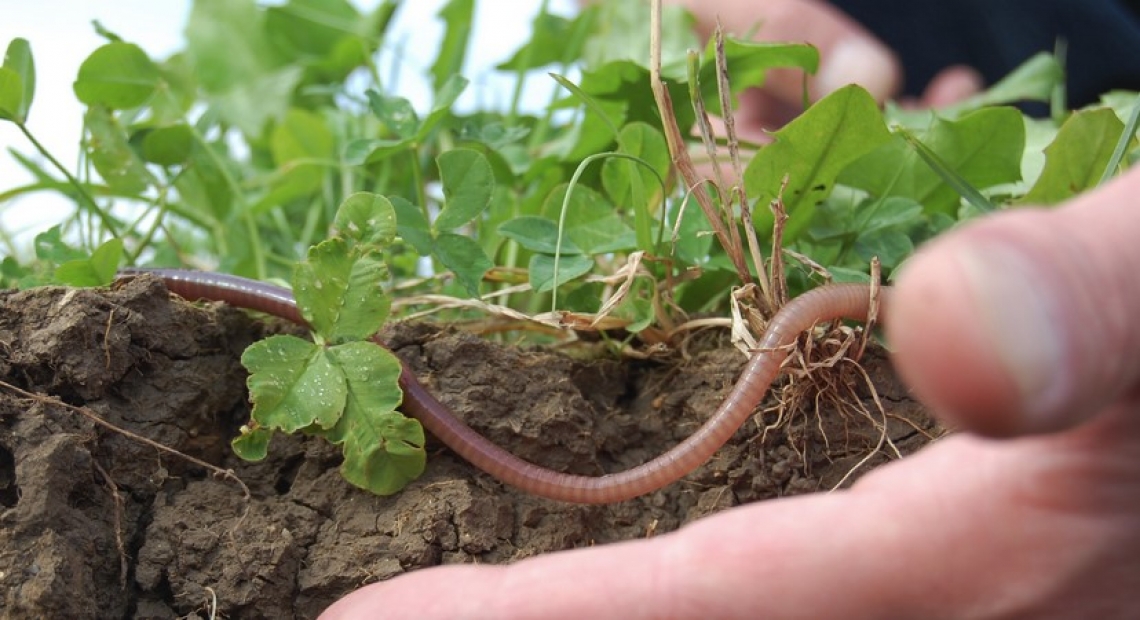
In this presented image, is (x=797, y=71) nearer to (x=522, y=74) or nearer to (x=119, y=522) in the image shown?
(x=522, y=74)

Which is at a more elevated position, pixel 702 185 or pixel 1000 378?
pixel 1000 378

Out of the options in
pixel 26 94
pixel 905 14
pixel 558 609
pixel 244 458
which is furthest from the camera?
pixel 905 14

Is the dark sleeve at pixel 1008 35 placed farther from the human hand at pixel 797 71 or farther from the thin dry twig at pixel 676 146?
the thin dry twig at pixel 676 146

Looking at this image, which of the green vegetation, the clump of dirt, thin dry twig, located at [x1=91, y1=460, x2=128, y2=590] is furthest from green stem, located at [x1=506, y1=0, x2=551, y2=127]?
thin dry twig, located at [x1=91, y1=460, x2=128, y2=590]

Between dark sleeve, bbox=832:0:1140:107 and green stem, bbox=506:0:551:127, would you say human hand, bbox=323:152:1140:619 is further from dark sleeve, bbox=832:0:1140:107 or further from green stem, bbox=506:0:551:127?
dark sleeve, bbox=832:0:1140:107

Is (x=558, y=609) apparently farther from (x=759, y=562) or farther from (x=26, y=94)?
(x=26, y=94)

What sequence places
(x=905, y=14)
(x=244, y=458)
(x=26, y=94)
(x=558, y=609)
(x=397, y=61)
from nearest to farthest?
1. (x=558, y=609)
2. (x=244, y=458)
3. (x=26, y=94)
4. (x=397, y=61)
5. (x=905, y=14)

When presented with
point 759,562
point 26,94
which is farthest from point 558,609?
point 26,94

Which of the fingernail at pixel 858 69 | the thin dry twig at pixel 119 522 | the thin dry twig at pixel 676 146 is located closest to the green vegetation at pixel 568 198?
the thin dry twig at pixel 676 146

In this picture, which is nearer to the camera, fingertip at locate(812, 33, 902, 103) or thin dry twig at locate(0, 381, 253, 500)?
thin dry twig at locate(0, 381, 253, 500)
